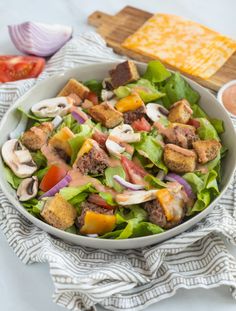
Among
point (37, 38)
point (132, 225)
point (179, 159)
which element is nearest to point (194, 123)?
point (179, 159)

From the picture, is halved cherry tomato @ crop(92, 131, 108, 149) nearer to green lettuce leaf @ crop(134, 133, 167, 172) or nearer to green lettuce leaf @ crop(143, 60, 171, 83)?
green lettuce leaf @ crop(134, 133, 167, 172)

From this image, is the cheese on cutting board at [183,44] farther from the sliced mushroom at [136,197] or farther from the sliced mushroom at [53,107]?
the sliced mushroom at [136,197]

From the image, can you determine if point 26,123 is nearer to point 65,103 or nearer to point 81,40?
point 65,103

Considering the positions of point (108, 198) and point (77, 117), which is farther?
point (77, 117)

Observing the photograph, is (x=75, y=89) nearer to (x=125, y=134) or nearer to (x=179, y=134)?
(x=125, y=134)

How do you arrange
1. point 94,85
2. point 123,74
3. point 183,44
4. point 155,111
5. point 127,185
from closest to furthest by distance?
point 127,185, point 155,111, point 123,74, point 94,85, point 183,44

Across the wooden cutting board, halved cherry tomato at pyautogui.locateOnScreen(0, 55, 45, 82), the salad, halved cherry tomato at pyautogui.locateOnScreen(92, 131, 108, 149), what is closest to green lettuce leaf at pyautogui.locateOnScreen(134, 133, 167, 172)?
the salad
